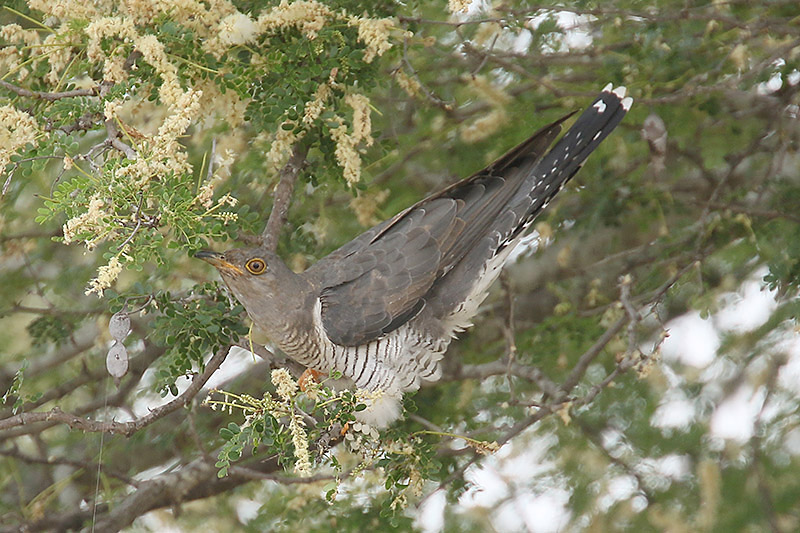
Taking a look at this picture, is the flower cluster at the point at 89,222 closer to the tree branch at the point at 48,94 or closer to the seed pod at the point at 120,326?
the seed pod at the point at 120,326

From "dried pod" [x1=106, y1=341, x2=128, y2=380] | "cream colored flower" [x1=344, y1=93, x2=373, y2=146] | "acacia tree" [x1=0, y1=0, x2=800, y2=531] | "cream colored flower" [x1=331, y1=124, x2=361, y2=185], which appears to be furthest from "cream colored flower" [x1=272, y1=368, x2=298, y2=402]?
"cream colored flower" [x1=344, y1=93, x2=373, y2=146]

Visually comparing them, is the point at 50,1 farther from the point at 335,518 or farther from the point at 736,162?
the point at 736,162

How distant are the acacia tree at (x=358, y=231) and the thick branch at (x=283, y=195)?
1 centimetres

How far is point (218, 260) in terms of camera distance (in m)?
2.71

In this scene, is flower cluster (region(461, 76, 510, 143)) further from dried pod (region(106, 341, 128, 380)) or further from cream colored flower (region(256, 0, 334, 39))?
dried pod (region(106, 341, 128, 380))

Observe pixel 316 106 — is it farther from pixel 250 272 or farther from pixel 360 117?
pixel 250 272

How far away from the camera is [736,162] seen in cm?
379

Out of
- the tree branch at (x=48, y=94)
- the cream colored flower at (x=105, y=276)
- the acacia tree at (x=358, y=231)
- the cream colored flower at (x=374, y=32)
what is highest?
the cream colored flower at (x=374, y=32)

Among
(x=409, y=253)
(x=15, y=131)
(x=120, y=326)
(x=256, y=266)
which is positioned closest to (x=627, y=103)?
(x=409, y=253)

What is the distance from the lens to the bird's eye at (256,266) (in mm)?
2729

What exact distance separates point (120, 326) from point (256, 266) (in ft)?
1.60

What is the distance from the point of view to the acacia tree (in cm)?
244

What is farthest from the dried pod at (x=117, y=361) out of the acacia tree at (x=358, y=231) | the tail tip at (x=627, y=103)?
the tail tip at (x=627, y=103)

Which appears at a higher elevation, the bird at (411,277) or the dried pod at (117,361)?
the dried pod at (117,361)
